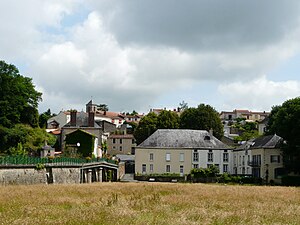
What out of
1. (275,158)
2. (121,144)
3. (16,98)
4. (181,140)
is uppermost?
(16,98)

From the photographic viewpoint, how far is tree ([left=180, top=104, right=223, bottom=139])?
113 metres

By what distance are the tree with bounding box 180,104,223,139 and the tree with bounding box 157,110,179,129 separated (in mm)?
1523

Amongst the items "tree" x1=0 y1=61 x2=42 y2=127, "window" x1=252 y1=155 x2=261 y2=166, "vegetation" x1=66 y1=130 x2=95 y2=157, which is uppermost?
"tree" x1=0 y1=61 x2=42 y2=127

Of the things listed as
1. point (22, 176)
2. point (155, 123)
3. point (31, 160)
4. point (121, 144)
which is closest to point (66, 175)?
point (31, 160)

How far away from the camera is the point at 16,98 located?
93750mm

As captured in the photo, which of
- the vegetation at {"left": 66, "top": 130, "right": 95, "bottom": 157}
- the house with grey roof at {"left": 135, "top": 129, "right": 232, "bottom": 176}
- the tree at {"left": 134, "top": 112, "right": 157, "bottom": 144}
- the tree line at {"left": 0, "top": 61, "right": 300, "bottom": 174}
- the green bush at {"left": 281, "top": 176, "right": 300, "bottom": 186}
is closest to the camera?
the green bush at {"left": 281, "top": 176, "right": 300, "bottom": 186}

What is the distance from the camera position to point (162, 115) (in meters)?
117

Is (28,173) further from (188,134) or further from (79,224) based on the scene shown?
(188,134)

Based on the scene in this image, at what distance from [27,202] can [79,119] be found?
89071 mm

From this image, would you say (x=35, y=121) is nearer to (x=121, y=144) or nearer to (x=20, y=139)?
(x=20, y=139)

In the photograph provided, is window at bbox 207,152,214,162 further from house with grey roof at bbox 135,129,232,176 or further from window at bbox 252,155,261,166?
window at bbox 252,155,261,166

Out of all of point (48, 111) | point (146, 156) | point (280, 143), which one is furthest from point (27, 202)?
point (48, 111)

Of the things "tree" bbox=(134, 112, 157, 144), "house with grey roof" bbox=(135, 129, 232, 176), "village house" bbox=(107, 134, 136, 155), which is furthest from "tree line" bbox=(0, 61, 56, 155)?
"village house" bbox=(107, 134, 136, 155)

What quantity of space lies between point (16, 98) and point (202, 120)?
3995 centimetres
